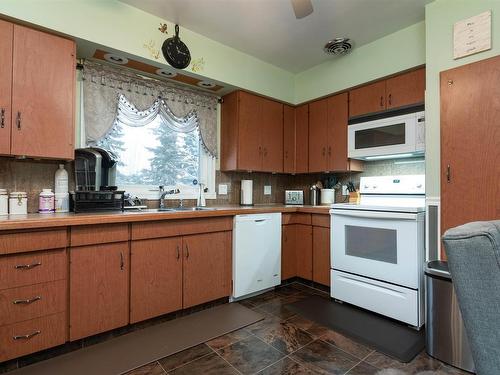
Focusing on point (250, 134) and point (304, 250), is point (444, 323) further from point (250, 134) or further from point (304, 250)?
point (250, 134)

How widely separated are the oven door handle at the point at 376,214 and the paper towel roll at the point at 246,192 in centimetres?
106

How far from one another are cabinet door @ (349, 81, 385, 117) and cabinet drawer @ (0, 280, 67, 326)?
9.86ft

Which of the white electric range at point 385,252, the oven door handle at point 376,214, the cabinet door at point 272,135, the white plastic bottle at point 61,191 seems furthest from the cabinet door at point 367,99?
the white plastic bottle at point 61,191

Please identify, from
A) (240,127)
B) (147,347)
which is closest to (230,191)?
(240,127)

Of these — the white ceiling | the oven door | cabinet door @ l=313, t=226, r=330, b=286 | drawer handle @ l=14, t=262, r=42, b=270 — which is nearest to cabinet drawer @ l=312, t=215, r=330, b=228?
cabinet door @ l=313, t=226, r=330, b=286

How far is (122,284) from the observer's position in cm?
196

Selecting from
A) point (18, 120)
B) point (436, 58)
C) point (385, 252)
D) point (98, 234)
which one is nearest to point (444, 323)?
point (385, 252)

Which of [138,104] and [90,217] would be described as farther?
[138,104]

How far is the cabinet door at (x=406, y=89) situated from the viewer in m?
2.52

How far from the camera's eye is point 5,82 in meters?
1.80

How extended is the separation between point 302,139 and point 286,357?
2.55 m

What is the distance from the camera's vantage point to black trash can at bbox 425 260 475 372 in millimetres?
1670

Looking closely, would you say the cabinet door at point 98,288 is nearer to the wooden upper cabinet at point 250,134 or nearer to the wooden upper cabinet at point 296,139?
the wooden upper cabinet at point 250,134

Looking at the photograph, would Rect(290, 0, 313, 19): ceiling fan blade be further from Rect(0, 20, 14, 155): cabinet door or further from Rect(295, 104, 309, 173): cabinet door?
Rect(295, 104, 309, 173): cabinet door
